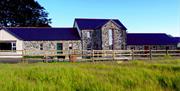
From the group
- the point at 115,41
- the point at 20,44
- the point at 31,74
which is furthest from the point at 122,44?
the point at 31,74

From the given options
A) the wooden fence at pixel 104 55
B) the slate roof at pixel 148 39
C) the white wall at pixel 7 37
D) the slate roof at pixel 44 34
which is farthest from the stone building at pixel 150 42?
the wooden fence at pixel 104 55

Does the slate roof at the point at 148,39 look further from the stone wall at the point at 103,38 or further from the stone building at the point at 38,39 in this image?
the stone building at the point at 38,39

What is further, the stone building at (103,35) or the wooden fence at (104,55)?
the stone building at (103,35)

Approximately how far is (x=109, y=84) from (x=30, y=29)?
1675 inches

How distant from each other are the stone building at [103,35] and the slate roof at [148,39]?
2983mm

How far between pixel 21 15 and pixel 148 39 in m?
23.1

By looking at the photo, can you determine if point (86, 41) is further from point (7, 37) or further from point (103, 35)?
point (7, 37)

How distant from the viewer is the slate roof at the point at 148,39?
60000 mm

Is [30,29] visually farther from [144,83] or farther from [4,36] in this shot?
[144,83]

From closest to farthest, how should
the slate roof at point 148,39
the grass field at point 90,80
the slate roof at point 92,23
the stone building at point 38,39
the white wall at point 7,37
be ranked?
1. the grass field at point 90,80
2. the white wall at point 7,37
3. the stone building at point 38,39
4. the slate roof at point 92,23
5. the slate roof at point 148,39

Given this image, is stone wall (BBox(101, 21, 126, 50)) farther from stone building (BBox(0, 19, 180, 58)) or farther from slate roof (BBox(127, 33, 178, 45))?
slate roof (BBox(127, 33, 178, 45))

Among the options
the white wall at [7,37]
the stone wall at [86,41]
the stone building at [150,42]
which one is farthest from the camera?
the stone building at [150,42]

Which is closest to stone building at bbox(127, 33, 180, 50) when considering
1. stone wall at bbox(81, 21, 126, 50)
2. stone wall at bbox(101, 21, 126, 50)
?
stone wall at bbox(101, 21, 126, 50)

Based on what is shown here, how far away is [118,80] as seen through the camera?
1675cm
